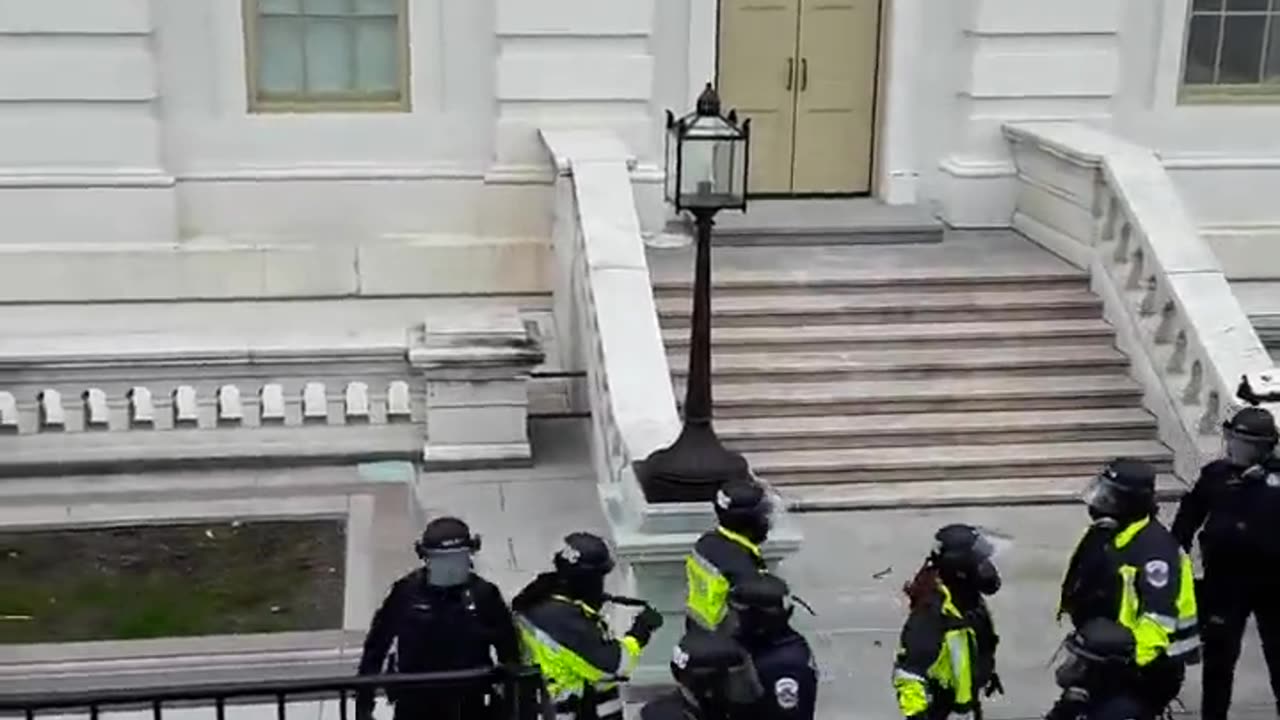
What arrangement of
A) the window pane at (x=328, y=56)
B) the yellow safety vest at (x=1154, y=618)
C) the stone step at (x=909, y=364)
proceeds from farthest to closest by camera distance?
the window pane at (x=328, y=56) → the stone step at (x=909, y=364) → the yellow safety vest at (x=1154, y=618)

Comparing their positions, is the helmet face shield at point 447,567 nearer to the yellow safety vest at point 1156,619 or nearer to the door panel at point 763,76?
the yellow safety vest at point 1156,619

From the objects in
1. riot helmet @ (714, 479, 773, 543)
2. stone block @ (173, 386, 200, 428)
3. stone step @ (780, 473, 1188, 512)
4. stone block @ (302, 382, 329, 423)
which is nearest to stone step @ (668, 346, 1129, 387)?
stone step @ (780, 473, 1188, 512)

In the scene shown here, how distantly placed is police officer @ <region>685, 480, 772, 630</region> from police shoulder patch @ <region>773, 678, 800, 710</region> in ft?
2.67

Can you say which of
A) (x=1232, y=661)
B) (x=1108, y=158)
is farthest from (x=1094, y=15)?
(x=1232, y=661)

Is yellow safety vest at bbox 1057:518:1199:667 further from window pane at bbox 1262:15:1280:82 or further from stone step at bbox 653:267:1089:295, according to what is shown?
window pane at bbox 1262:15:1280:82

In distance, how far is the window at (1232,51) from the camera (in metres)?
14.1

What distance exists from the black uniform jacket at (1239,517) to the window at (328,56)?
7.50 metres

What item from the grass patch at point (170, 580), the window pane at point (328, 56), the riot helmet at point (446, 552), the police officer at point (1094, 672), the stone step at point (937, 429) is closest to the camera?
the police officer at point (1094, 672)

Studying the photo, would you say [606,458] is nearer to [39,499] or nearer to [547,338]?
[547,338]

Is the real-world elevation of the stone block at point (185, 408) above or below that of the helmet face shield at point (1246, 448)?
below

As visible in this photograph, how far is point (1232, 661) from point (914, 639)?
2.18 metres

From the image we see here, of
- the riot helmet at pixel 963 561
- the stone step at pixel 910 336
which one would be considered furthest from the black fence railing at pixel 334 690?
the stone step at pixel 910 336

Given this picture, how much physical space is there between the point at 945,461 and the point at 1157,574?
164 inches

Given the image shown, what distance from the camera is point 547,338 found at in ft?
42.8
